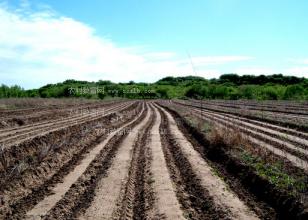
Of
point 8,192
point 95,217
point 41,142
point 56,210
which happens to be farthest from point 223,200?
point 41,142

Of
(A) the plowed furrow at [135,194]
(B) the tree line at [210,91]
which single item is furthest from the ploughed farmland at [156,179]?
(B) the tree line at [210,91]

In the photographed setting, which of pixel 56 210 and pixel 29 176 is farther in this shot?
pixel 29 176

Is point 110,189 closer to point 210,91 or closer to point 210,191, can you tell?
point 210,191

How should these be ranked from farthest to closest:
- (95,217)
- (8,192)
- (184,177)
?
(184,177)
(8,192)
(95,217)

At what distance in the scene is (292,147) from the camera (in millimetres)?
13023

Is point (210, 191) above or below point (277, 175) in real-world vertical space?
below

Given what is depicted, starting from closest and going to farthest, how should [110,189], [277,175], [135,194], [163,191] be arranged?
1. [135,194]
2. [163,191]
3. [110,189]
4. [277,175]

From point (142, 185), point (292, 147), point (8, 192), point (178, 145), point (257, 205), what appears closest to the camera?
point (257, 205)

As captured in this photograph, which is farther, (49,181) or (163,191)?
(49,181)

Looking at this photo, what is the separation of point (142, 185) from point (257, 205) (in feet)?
8.04

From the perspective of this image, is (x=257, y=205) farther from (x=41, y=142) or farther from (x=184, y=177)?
(x=41, y=142)

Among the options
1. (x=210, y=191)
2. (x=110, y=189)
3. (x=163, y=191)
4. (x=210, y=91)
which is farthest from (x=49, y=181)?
(x=210, y=91)

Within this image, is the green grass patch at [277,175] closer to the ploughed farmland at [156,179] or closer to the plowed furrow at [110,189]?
the ploughed farmland at [156,179]

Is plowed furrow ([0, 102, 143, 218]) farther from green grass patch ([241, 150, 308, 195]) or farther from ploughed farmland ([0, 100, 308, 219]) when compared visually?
green grass patch ([241, 150, 308, 195])
